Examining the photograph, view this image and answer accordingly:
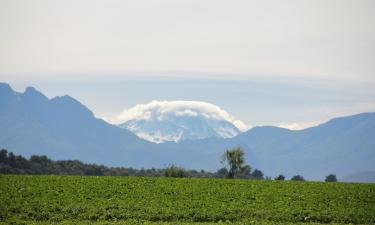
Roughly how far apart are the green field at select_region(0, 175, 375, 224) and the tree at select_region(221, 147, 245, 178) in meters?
56.0

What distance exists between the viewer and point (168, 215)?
41.0 m

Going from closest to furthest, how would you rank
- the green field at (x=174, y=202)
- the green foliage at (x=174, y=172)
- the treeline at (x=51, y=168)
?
the green field at (x=174, y=202)
the green foliage at (x=174, y=172)
the treeline at (x=51, y=168)

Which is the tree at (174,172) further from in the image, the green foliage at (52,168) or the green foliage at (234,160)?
the green foliage at (234,160)

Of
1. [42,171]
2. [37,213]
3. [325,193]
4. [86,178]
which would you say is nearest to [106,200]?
[37,213]

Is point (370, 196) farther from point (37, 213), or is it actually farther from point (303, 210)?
point (37, 213)

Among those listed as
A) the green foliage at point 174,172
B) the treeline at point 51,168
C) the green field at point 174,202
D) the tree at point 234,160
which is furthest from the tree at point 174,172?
the green field at point 174,202

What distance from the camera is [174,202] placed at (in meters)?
45.5

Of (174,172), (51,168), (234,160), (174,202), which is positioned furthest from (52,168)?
(174,202)

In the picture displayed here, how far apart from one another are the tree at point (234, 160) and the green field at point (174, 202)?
56.0 metres

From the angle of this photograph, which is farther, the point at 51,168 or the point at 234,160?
the point at 51,168

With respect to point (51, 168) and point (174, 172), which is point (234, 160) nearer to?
point (174, 172)

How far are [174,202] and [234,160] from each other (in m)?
70.4

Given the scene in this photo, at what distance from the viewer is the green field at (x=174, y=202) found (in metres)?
40.2

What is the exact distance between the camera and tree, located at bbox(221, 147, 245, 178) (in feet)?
376
